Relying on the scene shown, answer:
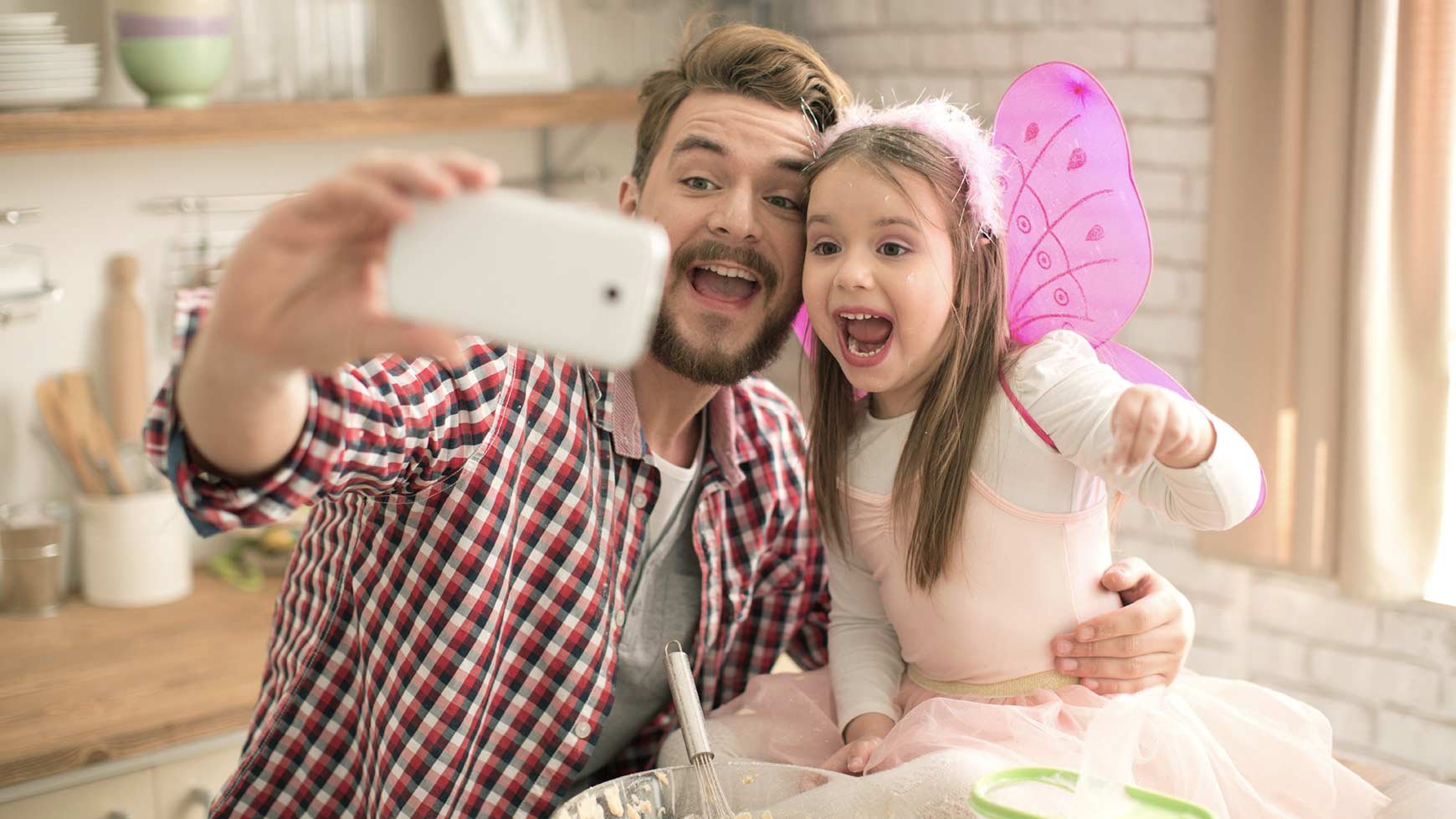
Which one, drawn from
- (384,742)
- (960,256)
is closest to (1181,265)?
(960,256)

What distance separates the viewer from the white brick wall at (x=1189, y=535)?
212 centimetres

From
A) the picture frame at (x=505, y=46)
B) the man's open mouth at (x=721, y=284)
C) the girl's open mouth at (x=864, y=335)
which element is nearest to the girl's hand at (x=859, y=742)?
the girl's open mouth at (x=864, y=335)

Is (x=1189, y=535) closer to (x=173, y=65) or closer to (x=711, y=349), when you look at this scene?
(x=711, y=349)

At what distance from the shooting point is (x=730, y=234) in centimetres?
138

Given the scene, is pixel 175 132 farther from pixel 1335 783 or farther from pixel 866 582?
pixel 1335 783

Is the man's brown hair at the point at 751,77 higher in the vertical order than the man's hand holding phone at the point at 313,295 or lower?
higher

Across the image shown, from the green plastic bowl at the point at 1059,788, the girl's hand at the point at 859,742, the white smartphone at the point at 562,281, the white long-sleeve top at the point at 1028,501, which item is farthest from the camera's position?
the girl's hand at the point at 859,742

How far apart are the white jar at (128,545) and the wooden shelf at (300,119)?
1.86 ft

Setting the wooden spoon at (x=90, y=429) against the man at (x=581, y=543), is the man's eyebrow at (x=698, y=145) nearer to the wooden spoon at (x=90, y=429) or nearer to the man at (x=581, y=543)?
the man at (x=581, y=543)

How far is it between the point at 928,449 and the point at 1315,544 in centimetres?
112

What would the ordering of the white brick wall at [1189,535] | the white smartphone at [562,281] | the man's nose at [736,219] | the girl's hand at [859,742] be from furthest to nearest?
1. the white brick wall at [1189,535]
2. the man's nose at [736,219]
3. the girl's hand at [859,742]
4. the white smartphone at [562,281]

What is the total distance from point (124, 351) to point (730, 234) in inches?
50.7

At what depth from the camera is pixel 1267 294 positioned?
2062 mm

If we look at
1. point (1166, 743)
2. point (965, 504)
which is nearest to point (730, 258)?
point (965, 504)
